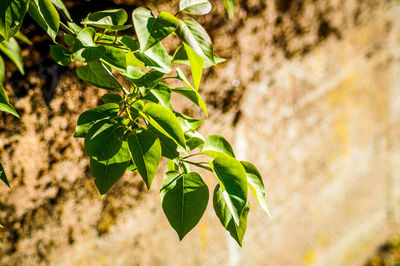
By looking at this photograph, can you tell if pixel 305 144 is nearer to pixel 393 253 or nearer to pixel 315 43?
pixel 315 43

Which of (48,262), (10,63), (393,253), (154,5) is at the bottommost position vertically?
(393,253)

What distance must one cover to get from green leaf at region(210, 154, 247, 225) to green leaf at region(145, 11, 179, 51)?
6.0 inches

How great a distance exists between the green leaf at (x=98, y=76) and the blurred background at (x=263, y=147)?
0.19 meters

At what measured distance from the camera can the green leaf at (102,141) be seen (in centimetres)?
32

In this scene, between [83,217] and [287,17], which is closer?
[83,217]

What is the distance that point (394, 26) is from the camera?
116 centimetres

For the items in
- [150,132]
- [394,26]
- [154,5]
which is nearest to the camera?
[150,132]

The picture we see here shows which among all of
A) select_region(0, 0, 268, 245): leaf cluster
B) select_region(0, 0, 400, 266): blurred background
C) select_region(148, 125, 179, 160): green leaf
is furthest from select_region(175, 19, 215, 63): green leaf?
select_region(0, 0, 400, 266): blurred background

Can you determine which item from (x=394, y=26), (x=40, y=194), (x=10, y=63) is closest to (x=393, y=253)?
(x=394, y=26)

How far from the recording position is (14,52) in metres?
0.46

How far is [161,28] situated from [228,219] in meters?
0.24

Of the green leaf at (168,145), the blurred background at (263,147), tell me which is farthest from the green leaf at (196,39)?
the blurred background at (263,147)

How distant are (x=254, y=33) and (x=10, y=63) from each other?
57 centimetres

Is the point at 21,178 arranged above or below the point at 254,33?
below
